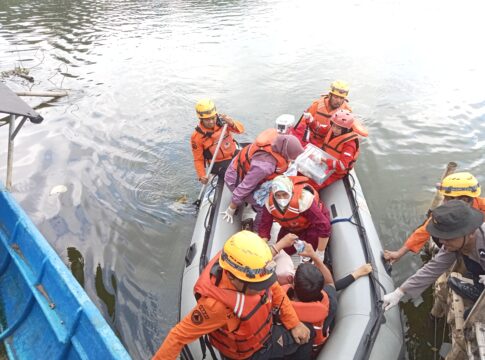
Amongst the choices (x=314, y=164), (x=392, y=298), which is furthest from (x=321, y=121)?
(x=392, y=298)

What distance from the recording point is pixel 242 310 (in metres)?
2.23

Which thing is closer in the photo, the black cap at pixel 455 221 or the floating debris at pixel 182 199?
the black cap at pixel 455 221

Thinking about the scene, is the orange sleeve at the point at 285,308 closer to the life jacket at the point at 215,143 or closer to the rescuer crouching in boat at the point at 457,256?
the rescuer crouching in boat at the point at 457,256

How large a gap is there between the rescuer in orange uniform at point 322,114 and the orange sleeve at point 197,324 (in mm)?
3391

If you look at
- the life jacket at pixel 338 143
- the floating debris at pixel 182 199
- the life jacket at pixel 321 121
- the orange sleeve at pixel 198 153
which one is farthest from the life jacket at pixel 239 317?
the floating debris at pixel 182 199

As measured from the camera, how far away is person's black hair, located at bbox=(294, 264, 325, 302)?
8.21ft

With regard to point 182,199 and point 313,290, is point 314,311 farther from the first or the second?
point 182,199

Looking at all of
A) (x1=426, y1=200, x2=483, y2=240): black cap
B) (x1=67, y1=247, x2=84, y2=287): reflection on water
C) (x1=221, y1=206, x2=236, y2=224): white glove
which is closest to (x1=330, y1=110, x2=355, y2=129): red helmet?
(x1=221, y1=206, x2=236, y2=224): white glove

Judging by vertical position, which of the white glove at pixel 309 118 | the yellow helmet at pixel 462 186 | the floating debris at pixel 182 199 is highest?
the yellow helmet at pixel 462 186

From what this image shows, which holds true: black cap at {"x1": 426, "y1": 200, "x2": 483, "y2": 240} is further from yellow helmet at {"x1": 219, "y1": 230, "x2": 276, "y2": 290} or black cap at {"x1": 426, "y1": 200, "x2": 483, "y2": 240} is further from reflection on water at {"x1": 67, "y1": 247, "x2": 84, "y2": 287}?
reflection on water at {"x1": 67, "y1": 247, "x2": 84, "y2": 287}

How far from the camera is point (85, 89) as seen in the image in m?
10.4

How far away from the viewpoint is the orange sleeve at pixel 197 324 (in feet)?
7.22

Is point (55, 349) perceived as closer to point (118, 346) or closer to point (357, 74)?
point (118, 346)

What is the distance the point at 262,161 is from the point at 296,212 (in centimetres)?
72
